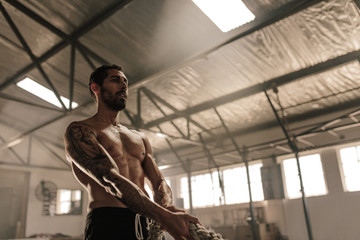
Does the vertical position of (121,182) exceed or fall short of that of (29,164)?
it falls short

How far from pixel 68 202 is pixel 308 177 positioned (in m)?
8.39

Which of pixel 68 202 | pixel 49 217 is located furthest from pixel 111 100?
pixel 68 202

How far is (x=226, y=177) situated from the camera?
9.73 meters

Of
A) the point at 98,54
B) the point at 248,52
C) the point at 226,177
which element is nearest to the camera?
the point at 248,52

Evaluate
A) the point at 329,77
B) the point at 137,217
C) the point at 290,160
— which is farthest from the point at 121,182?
the point at 290,160

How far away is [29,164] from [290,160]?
8402 mm

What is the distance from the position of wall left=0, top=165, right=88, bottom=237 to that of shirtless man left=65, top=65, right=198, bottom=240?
1035cm

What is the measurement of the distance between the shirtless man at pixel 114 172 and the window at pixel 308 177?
6640 mm

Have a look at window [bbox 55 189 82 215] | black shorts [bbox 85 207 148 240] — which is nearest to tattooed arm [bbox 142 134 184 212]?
black shorts [bbox 85 207 148 240]

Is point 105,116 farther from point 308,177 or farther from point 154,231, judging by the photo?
point 308,177

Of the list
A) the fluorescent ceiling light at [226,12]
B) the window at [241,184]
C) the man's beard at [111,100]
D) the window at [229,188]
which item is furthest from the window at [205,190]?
the man's beard at [111,100]

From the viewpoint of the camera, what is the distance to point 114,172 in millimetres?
1254

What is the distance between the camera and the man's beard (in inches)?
64.9

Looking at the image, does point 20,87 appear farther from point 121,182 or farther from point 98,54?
point 121,182
